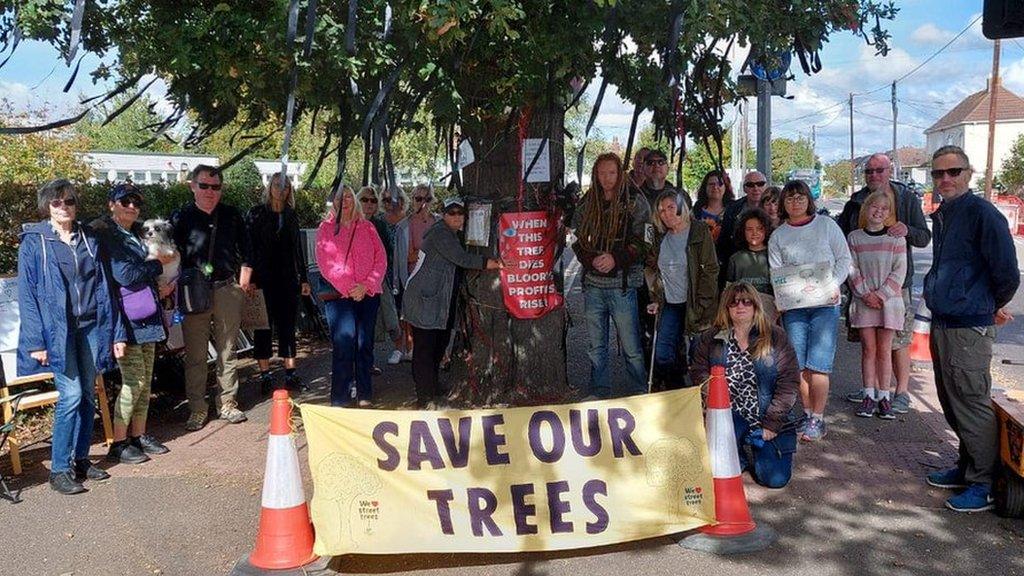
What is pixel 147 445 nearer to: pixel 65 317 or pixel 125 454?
pixel 125 454

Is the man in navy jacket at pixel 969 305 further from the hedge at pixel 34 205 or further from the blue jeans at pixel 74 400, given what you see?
the blue jeans at pixel 74 400

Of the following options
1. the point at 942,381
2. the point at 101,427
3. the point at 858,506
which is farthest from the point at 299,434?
the point at 942,381

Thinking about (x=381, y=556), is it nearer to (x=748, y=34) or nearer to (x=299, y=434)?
(x=299, y=434)

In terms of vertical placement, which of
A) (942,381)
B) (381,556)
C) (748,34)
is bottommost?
(381,556)

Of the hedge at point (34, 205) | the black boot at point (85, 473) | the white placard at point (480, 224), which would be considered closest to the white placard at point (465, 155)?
the white placard at point (480, 224)

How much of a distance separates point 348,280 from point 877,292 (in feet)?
12.6

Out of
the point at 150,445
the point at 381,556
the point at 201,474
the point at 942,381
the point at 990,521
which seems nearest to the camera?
the point at 381,556

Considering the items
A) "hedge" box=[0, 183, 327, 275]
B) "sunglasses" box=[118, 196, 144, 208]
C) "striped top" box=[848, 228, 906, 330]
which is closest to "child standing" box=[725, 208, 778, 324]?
"striped top" box=[848, 228, 906, 330]

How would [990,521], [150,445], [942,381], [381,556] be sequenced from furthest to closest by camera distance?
[150,445], [942,381], [990,521], [381,556]

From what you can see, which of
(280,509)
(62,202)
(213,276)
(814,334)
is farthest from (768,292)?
(62,202)

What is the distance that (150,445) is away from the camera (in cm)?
545

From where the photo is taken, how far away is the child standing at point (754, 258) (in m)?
5.57

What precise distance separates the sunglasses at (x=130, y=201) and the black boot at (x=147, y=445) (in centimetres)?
156

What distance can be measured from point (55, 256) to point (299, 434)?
201 cm
